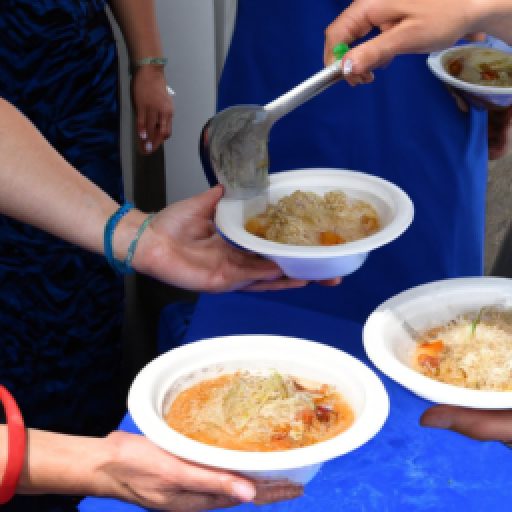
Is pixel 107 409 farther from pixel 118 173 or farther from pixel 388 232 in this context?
pixel 388 232

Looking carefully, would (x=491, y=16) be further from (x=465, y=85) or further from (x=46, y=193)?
(x=46, y=193)

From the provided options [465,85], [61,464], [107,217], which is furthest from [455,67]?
[61,464]

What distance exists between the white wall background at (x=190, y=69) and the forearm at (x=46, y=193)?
4.44ft

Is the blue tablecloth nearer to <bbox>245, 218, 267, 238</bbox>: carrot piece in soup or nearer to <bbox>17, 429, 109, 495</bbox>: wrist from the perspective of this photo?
<bbox>17, 429, 109, 495</bbox>: wrist

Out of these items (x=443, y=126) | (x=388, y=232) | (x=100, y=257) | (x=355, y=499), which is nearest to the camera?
(x=355, y=499)

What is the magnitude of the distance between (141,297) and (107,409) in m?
0.76

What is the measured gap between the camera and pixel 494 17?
3.74 ft

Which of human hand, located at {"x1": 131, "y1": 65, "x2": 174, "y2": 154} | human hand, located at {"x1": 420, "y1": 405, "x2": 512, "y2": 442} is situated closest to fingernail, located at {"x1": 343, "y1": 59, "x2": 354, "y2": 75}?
human hand, located at {"x1": 420, "y1": 405, "x2": 512, "y2": 442}

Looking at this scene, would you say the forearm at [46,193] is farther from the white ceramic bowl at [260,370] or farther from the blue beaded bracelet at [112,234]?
the white ceramic bowl at [260,370]

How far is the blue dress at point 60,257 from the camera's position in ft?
4.92

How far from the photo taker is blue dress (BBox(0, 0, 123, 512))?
1.50 metres

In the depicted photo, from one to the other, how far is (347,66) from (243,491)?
2.25 ft

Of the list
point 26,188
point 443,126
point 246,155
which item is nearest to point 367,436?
point 246,155

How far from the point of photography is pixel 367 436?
0.91m
